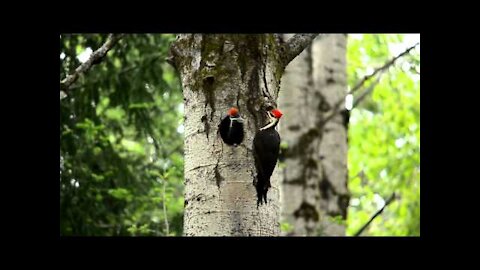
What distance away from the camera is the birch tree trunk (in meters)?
3.52

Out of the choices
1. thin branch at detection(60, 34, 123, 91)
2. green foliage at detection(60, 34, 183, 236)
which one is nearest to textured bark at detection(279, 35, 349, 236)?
green foliage at detection(60, 34, 183, 236)

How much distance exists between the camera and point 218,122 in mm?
3623

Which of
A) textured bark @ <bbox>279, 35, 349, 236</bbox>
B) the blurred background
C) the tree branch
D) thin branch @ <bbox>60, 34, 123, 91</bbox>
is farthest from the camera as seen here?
textured bark @ <bbox>279, 35, 349, 236</bbox>

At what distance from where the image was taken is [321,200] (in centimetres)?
811

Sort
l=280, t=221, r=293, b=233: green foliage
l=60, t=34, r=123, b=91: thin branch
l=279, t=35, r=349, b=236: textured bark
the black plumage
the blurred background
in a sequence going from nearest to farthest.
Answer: the black plumage < l=60, t=34, r=123, b=91: thin branch < l=280, t=221, r=293, b=233: green foliage < the blurred background < l=279, t=35, r=349, b=236: textured bark

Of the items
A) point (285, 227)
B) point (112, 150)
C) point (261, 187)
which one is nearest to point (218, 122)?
point (261, 187)

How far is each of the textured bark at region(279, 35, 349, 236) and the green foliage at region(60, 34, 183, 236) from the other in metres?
1.19

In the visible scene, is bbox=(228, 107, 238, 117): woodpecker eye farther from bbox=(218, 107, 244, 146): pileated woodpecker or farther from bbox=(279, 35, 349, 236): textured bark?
bbox=(279, 35, 349, 236): textured bark

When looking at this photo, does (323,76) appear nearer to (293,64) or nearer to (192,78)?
(293,64)

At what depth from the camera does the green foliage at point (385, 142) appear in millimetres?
9992

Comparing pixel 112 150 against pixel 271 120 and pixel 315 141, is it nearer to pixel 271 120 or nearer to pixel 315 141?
pixel 315 141
